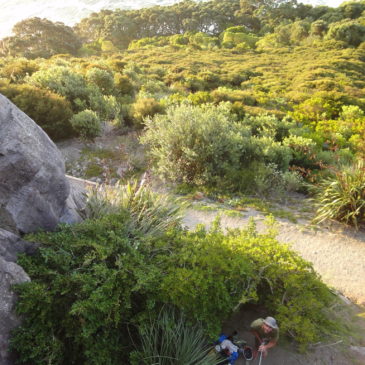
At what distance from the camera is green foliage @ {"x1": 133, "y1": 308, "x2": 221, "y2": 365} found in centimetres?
243

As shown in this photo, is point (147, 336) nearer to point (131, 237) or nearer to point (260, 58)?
point (131, 237)

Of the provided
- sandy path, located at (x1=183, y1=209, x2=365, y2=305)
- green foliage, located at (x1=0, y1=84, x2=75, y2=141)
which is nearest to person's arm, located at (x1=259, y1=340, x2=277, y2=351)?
sandy path, located at (x1=183, y1=209, x2=365, y2=305)

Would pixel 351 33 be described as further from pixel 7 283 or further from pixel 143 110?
pixel 7 283

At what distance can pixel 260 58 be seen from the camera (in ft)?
103

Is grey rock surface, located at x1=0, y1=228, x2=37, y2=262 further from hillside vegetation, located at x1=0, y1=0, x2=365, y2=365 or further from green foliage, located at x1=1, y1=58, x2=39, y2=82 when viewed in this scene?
green foliage, located at x1=1, y1=58, x2=39, y2=82

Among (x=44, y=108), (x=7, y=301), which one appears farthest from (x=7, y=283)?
(x=44, y=108)

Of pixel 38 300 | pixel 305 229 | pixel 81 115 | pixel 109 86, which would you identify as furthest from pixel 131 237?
pixel 109 86

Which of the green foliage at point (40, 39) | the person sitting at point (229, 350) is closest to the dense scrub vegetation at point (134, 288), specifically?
the person sitting at point (229, 350)

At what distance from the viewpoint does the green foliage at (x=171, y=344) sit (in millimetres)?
2432

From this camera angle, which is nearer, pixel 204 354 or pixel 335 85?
pixel 204 354

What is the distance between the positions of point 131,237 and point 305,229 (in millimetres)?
3617

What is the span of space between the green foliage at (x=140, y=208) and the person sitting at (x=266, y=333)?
5.16 ft

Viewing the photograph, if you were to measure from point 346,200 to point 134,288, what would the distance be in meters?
4.74

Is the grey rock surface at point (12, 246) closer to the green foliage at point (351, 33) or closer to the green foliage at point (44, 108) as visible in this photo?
the green foliage at point (44, 108)
